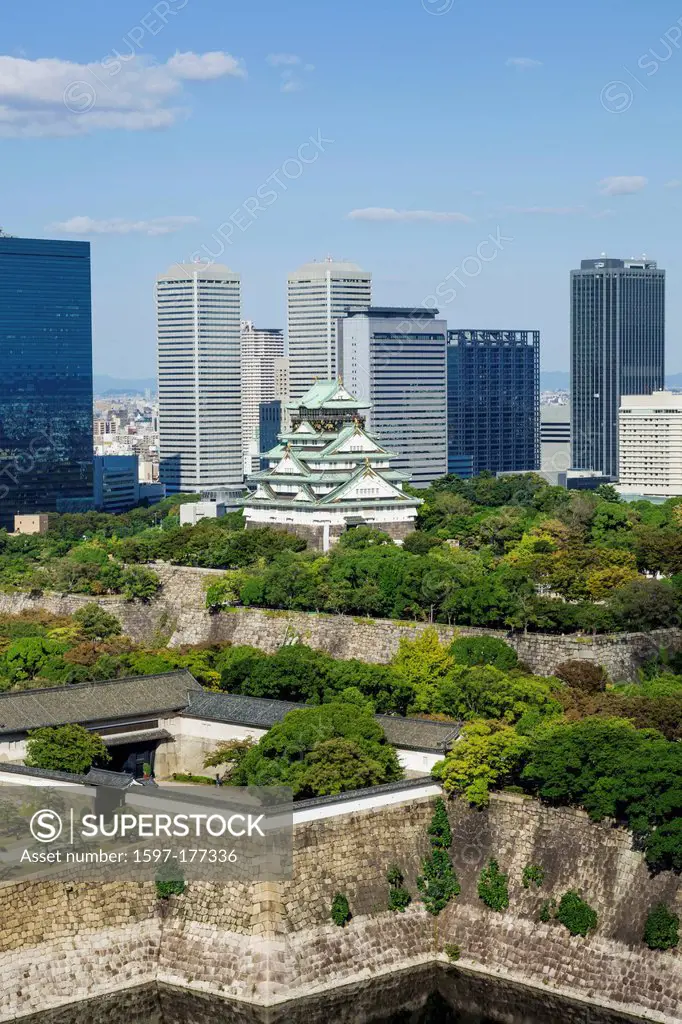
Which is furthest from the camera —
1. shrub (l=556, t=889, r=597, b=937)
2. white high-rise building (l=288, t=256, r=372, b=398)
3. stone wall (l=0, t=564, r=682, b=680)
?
white high-rise building (l=288, t=256, r=372, b=398)

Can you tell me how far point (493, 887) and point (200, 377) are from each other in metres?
90.5

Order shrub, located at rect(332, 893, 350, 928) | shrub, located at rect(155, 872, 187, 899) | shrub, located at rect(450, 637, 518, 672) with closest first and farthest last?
shrub, located at rect(332, 893, 350, 928) → shrub, located at rect(155, 872, 187, 899) → shrub, located at rect(450, 637, 518, 672)

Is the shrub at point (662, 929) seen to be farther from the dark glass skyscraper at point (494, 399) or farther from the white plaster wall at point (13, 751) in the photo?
the dark glass skyscraper at point (494, 399)

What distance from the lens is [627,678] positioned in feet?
128

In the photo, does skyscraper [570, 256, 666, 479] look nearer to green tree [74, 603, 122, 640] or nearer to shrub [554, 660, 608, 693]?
green tree [74, 603, 122, 640]

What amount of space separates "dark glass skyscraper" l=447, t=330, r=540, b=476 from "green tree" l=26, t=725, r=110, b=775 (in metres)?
95.0

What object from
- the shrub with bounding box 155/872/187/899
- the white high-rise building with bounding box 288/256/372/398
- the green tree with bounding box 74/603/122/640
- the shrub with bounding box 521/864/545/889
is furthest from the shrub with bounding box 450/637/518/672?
the white high-rise building with bounding box 288/256/372/398

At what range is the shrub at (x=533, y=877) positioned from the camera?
93.4 ft

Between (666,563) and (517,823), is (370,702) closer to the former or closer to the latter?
(517,823)

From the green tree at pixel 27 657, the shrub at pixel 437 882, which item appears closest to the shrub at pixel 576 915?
the shrub at pixel 437 882

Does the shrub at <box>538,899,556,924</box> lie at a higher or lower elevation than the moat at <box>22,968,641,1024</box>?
higher

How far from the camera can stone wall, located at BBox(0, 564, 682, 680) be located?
39281mm

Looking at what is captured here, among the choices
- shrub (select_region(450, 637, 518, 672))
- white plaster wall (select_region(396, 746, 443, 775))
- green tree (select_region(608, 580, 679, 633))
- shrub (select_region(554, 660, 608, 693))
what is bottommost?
white plaster wall (select_region(396, 746, 443, 775))

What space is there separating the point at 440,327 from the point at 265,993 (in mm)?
84639
